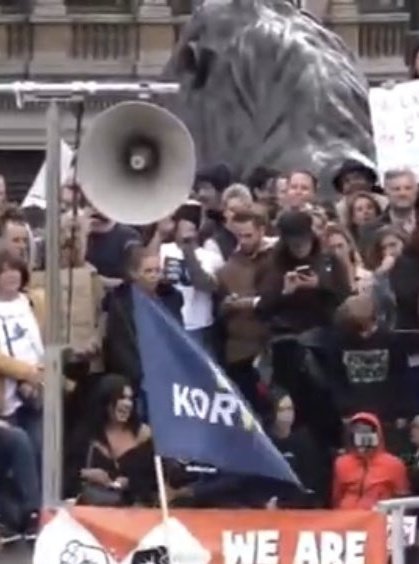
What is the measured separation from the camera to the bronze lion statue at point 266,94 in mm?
19797

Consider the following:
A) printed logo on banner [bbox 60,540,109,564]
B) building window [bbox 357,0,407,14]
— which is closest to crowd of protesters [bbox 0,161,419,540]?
printed logo on banner [bbox 60,540,109,564]

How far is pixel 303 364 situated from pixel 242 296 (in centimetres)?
51

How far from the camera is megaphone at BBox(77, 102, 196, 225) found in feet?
42.8

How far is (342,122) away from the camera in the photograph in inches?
786

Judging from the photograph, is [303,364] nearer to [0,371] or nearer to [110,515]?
[0,371]

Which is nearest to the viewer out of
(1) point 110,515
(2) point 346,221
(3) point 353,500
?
(1) point 110,515

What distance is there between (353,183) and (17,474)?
373 cm

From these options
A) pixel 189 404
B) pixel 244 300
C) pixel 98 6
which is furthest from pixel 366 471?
pixel 98 6

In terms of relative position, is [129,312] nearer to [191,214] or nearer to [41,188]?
[191,214]

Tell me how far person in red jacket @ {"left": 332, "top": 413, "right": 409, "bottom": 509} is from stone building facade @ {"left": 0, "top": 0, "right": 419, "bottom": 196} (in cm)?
3086

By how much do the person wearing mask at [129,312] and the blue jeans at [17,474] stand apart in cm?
65

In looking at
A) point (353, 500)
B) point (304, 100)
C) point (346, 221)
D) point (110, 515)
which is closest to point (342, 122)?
point (304, 100)

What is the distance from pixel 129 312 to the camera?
14.5 meters

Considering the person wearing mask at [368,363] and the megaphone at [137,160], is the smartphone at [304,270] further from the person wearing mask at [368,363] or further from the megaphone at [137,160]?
the megaphone at [137,160]
